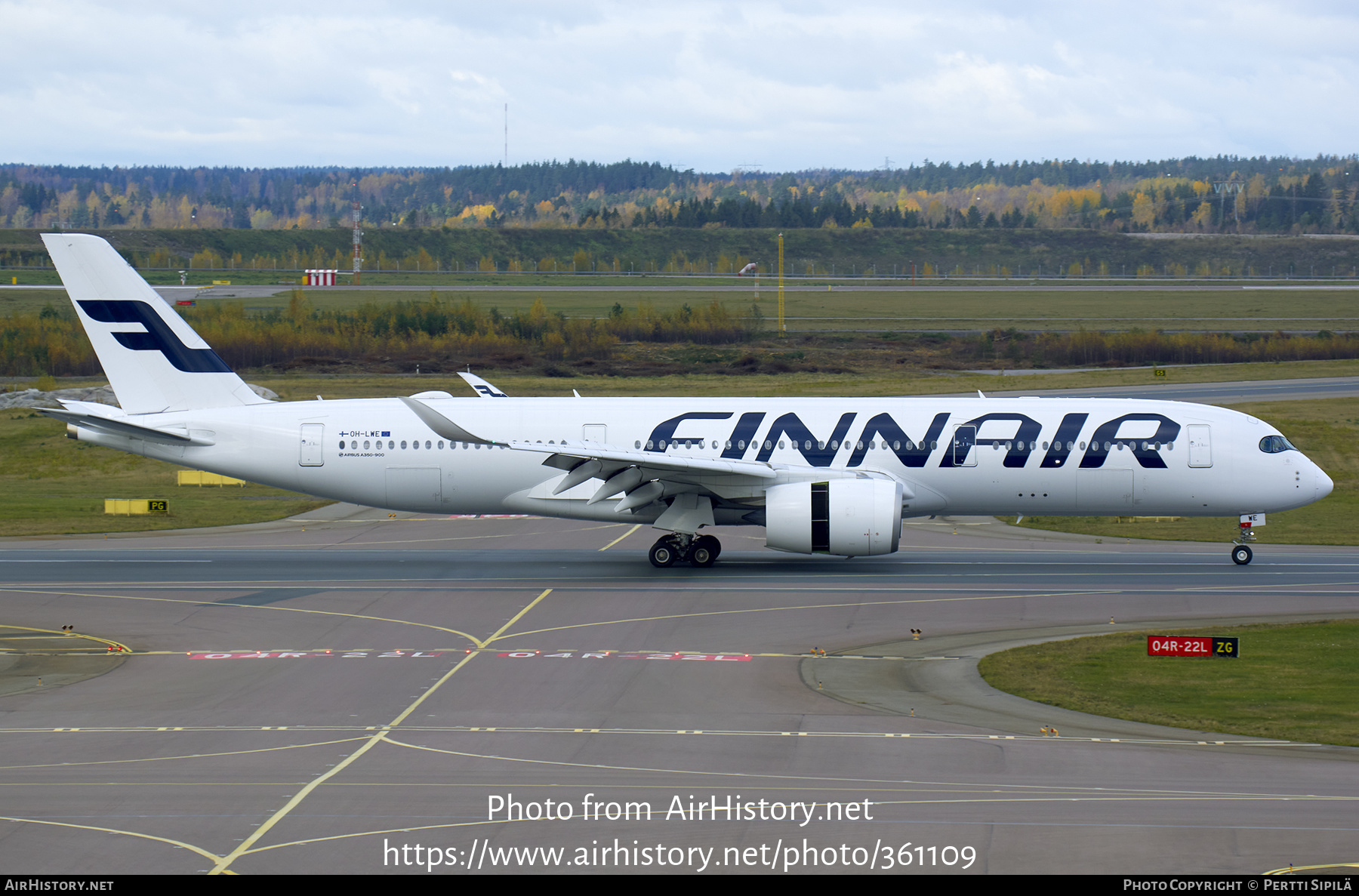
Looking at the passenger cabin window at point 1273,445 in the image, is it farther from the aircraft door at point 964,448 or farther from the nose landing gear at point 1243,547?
the aircraft door at point 964,448

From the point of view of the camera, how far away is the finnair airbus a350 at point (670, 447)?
3547 cm

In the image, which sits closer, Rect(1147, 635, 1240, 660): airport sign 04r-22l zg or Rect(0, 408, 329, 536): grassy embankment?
Rect(1147, 635, 1240, 660): airport sign 04r-22l zg

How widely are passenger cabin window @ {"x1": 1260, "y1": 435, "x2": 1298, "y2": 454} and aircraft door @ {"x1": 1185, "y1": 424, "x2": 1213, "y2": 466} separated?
1.55m

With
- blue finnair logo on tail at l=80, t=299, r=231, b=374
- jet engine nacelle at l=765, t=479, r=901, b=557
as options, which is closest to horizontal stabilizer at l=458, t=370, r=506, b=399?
blue finnair logo on tail at l=80, t=299, r=231, b=374

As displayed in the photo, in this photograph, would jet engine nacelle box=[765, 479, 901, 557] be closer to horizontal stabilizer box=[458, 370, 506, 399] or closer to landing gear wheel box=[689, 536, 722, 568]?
landing gear wheel box=[689, 536, 722, 568]

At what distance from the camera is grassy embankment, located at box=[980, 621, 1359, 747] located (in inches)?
827

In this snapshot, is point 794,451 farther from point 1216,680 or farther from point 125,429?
point 125,429

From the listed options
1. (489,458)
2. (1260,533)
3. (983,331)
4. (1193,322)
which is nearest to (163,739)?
(489,458)

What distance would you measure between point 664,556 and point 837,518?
557cm

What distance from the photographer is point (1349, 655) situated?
25.3 metres

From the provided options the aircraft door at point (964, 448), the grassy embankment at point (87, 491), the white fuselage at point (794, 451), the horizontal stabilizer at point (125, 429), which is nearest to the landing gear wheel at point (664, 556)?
the white fuselage at point (794, 451)

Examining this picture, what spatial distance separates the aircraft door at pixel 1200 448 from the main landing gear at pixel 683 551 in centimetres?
1373

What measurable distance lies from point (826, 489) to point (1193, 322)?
10329 cm

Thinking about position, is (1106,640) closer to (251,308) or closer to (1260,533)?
(1260,533)
